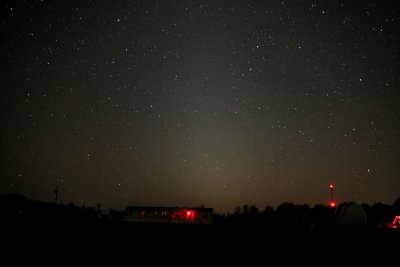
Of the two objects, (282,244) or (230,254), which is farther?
(282,244)

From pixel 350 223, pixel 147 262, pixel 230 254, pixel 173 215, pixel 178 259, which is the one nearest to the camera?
pixel 147 262

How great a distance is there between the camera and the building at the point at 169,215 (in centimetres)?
4183

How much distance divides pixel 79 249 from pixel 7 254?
273 centimetres

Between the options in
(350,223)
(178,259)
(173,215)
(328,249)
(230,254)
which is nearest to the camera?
(178,259)

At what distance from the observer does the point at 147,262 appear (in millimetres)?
11703

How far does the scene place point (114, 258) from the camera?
40.0 ft

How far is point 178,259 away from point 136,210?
32.0 metres

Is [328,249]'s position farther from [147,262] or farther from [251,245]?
[147,262]

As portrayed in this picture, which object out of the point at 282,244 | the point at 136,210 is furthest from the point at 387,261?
the point at 136,210

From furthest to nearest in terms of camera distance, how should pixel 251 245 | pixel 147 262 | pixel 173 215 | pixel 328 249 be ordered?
1. pixel 173 215
2. pixel 251 245
3. pixel 328 249
4. pixel 147 262

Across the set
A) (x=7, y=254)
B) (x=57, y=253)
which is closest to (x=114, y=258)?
(x=57, y=253)

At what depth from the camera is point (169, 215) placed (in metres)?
42.2

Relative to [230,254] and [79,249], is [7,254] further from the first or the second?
[230,254]

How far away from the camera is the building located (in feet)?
137
